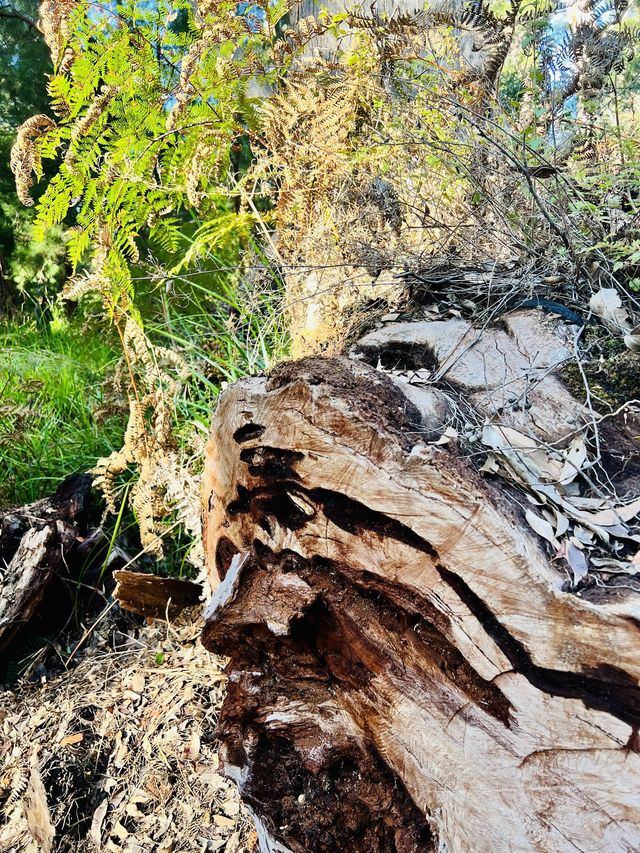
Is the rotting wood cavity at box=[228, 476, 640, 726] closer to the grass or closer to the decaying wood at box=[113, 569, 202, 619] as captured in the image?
the decaying wood at box=[113, 569, 202, 619]

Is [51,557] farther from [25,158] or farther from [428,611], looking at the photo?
[428,611]

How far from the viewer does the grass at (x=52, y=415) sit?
3.32 m

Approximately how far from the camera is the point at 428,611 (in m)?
1.28

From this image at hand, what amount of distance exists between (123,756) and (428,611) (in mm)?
1570

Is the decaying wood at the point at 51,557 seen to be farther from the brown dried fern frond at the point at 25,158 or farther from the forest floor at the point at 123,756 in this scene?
the brown dried fern frond at the point at 25,158

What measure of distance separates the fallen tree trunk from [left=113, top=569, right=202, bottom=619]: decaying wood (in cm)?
85

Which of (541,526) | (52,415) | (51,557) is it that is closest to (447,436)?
(541,526)

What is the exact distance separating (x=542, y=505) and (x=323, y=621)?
2.05 feet

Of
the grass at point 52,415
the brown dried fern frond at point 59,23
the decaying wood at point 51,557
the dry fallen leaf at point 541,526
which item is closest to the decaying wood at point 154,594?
the decaying wood at point 51,557

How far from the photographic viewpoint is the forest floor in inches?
78.0

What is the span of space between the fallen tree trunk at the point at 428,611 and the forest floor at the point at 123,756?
0.64 meters

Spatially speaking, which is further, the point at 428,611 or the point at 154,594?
the point at 154,594

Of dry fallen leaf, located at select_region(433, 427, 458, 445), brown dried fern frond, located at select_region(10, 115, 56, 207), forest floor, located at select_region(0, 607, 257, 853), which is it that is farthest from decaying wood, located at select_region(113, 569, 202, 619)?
dry fallen leaf, located at select_region(433, 427, 458, 445)

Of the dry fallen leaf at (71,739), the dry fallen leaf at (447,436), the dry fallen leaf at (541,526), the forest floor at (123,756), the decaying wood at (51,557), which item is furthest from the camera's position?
the decaying wood at (51,557)
